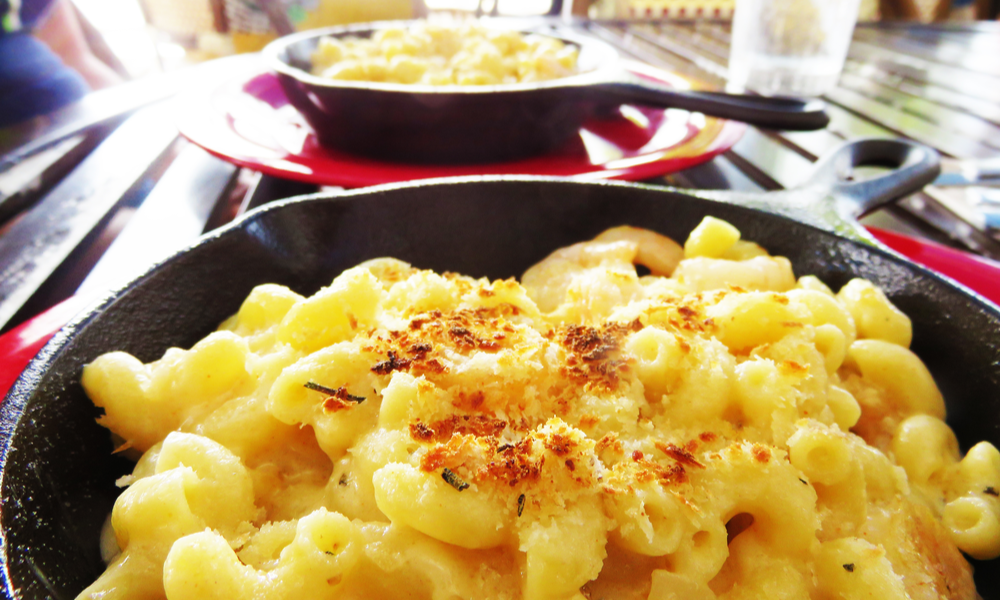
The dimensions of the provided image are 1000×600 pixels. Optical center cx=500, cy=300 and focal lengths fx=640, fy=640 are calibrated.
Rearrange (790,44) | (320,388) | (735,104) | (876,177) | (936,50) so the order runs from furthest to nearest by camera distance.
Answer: (936,50) → (790,44) → (735,104) → (876,177) → (320,388)

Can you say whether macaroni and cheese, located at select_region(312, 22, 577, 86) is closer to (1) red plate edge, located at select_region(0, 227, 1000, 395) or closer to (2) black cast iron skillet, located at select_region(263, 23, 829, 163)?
(2) black cast iron skillet, located at select_region(263, 23, 829, 163)

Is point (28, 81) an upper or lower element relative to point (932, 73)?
upper

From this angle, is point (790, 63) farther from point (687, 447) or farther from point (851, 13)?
point (687, 447)

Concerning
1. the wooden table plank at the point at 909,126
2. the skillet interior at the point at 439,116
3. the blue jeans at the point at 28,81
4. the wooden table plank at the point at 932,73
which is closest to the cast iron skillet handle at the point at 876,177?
the skillet interior at the point at 439,116

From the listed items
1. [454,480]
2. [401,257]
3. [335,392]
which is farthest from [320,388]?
[401,257]

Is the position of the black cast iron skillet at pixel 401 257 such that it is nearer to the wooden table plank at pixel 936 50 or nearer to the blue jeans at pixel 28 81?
the wooden table plank at pixel 936 50

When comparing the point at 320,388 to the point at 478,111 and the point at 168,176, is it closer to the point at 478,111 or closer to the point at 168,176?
the point at 478,111

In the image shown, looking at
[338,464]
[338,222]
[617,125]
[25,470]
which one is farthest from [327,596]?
[617,125]
